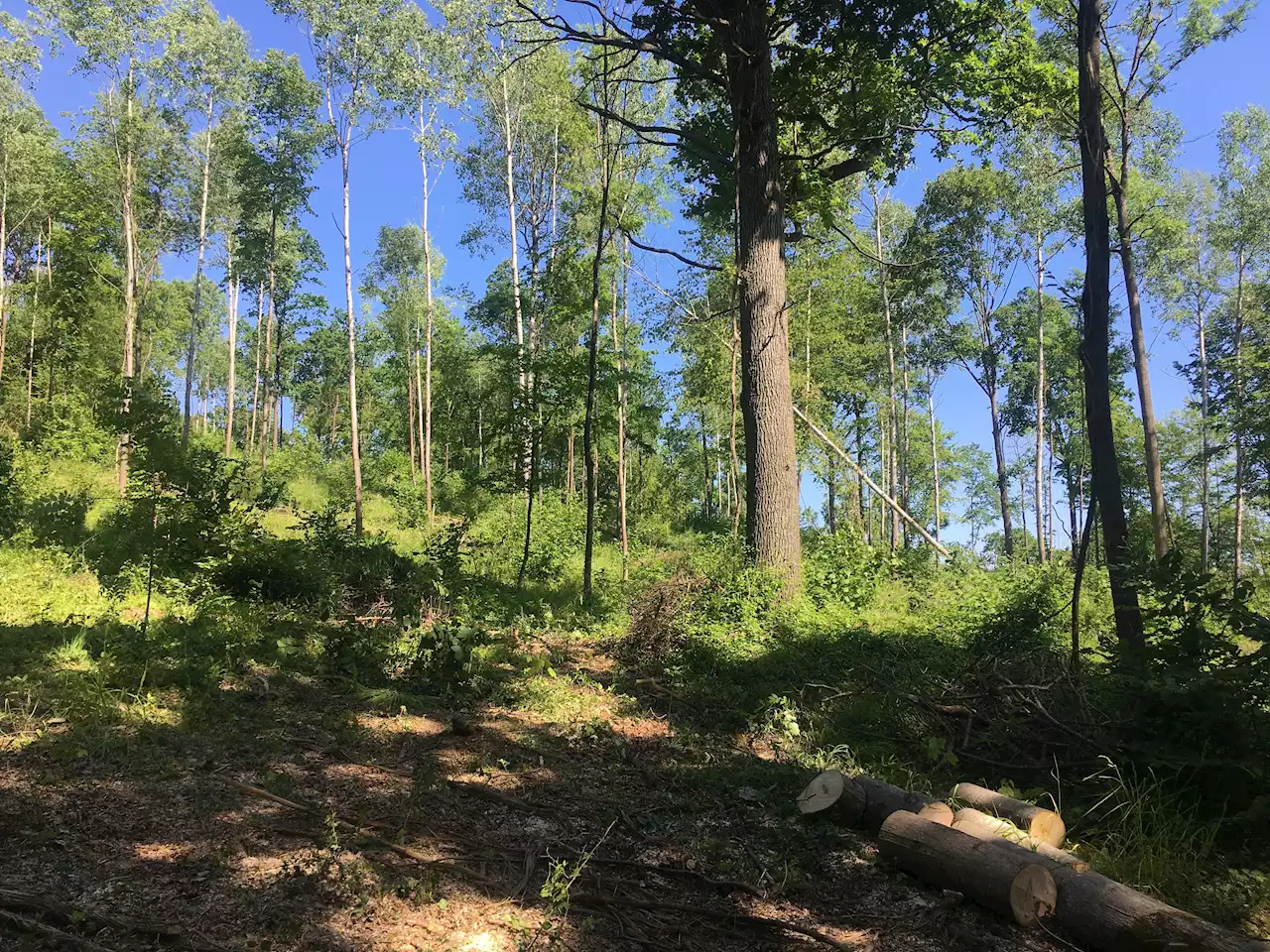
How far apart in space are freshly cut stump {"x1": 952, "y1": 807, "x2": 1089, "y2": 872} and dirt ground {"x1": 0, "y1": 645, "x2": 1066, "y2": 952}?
0.41 meters

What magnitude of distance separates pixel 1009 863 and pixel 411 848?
2855 mm

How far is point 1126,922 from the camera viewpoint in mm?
2709

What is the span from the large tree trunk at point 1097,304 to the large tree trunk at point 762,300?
128 inches

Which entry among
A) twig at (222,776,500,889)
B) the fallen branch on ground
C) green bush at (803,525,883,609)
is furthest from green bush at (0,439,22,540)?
green bush at (803,525,883,609)

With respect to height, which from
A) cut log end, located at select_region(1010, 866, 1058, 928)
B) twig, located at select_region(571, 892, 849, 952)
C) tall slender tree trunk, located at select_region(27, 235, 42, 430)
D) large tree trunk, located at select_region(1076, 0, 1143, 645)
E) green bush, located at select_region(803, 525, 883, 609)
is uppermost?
tall slender tree trunk, located at select_region(27, 235, 42, 430)

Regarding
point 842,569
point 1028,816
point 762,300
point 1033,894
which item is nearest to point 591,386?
point 762,300

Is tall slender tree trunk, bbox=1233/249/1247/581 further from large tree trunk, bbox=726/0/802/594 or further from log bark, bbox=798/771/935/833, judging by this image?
log bark, bbox=798/771/935/833

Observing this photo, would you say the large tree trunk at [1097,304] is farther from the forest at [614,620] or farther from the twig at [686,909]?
the twig at [686,909]

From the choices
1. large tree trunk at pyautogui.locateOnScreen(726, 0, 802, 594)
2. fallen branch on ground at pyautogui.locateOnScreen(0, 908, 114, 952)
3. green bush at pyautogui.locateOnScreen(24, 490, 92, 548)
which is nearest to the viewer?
fallen branch on ground at pyautogui.locateOnScreen(0, 908, 114, 952)

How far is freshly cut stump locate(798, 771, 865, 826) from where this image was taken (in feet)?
13.1

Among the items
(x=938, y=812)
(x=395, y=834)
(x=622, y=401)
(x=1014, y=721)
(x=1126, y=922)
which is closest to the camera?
(x=1126, y=922)

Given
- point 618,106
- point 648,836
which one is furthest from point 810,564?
point 618,106

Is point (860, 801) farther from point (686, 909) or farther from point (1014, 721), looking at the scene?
point (1014, 721)

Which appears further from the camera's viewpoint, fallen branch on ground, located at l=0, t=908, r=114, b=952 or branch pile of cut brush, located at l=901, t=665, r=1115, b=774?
branch pile of cut brush, located at l=901, t=665, r=1115, b=774
